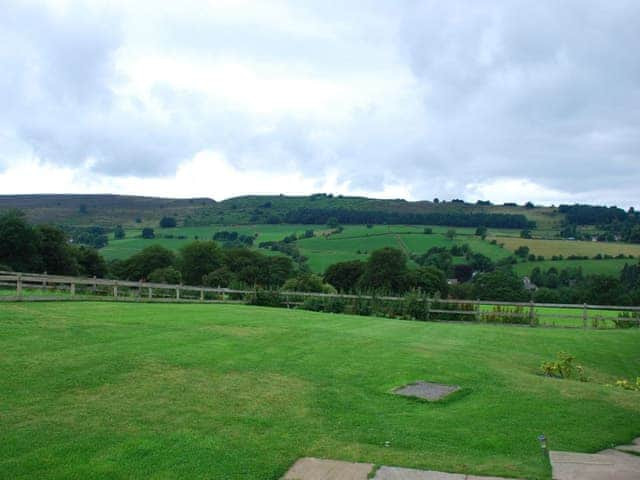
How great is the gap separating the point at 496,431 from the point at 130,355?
20.1 ft

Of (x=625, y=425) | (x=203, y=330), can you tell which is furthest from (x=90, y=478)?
(x=203, y=330)

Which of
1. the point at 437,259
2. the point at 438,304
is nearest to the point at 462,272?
the point at 437,259

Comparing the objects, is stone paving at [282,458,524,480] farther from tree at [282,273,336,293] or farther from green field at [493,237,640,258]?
green field at [493,237,640,258]

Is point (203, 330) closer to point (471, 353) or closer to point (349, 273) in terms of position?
point (471, 353)

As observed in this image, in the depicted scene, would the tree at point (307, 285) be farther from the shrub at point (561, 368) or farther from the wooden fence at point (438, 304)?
the shrub at point (561, 368)

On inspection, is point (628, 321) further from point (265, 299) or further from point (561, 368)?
point (561, 368)

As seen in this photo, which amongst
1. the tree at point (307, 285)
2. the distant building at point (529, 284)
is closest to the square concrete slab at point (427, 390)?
the tree at point (307, 285)

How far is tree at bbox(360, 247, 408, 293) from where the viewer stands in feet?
207

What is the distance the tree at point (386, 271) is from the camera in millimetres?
63000

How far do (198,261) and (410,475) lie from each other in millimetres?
75073

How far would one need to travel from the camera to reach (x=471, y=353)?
13633 millimetres

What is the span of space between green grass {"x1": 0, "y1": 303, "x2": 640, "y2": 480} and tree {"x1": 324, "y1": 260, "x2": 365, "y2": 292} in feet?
185

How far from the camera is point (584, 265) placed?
7394 centimetres

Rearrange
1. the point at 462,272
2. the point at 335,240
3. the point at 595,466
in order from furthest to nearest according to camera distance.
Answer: the point at 335,240 → the point at 462,272 → the point at 595,466
